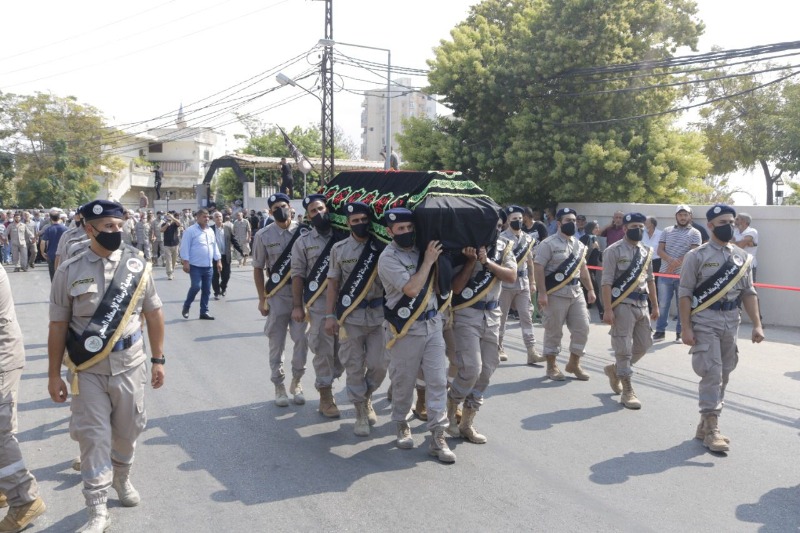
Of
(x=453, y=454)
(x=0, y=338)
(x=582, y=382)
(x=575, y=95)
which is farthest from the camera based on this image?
(x=575, y=95)

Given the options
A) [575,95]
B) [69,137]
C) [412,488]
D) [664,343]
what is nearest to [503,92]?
[575,95]

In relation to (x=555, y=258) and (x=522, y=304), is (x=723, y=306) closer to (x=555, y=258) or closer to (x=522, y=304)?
(x=555, y=258)

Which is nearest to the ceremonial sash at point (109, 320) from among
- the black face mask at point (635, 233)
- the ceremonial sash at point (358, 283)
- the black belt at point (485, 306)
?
the ceremonial sash at point (358, 283)

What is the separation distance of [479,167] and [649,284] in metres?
12.5

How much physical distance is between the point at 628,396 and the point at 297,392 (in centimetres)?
335

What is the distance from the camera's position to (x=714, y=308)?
20.1ft

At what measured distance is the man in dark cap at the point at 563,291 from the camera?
8219 mm

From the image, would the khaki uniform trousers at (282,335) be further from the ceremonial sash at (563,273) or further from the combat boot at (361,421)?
the ceremonial sash at (563,273)

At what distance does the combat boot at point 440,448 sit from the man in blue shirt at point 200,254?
751 centimetres

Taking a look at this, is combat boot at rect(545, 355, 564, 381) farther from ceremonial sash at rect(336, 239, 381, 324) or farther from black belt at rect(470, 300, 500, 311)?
ceremonial sash at rect(336, 239, 381, 324)

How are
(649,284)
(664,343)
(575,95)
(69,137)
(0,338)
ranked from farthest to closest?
1. (69,137)
2. (575,95)
3. (664,343)
4. (649,284)
5. (0,338)

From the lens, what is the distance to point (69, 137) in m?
48.0

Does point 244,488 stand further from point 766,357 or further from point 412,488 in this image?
point 766,357

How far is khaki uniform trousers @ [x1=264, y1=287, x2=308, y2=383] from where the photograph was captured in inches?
281
